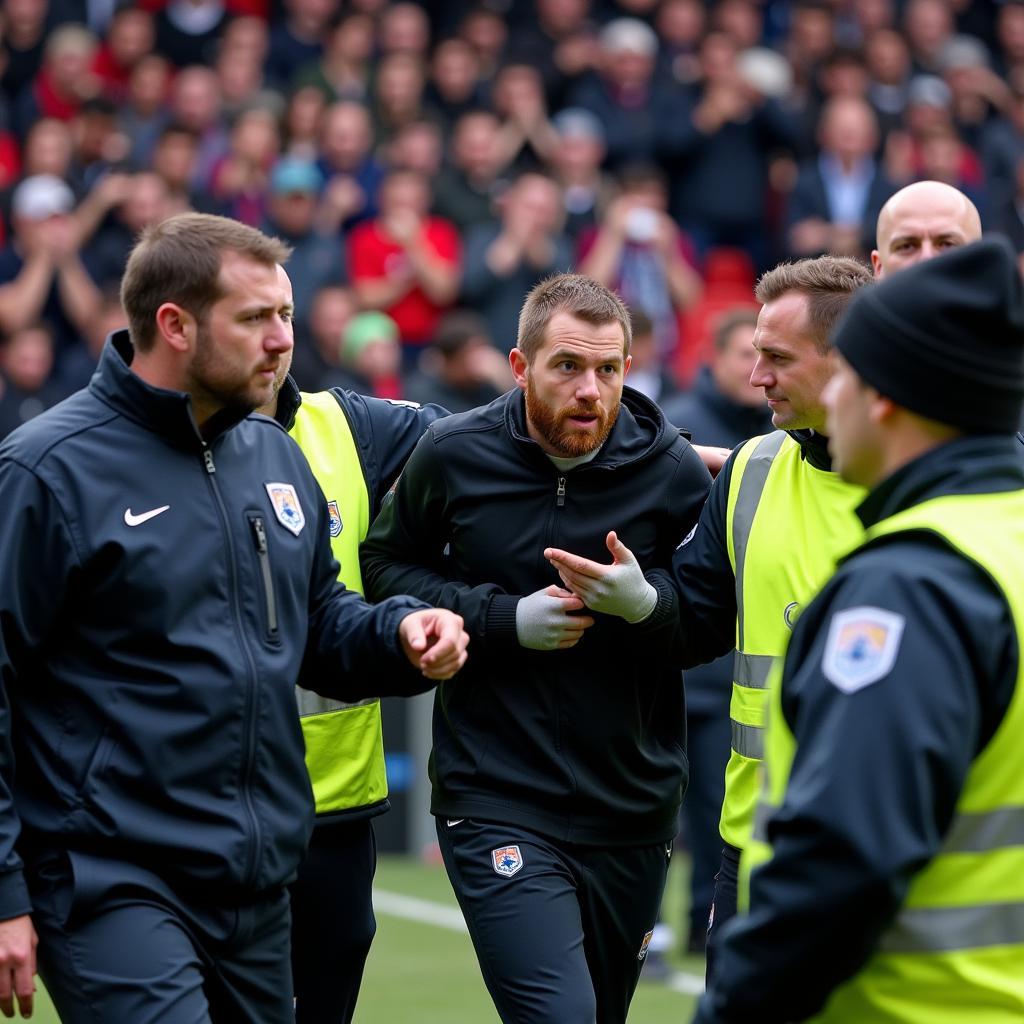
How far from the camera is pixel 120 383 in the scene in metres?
4.20

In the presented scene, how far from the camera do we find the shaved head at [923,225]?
583cm

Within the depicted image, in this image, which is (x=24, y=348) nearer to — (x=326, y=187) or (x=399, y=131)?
(x=326, y=187)

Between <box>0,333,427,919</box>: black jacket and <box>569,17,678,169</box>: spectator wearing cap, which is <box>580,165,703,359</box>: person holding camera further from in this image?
<box>0,333,427,919</box>: black jacket

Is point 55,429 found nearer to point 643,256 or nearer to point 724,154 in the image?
point 643,256

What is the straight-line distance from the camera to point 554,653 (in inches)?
199

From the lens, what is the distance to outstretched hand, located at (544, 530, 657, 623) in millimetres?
4691

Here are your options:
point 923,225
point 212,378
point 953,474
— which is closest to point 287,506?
point 212,378

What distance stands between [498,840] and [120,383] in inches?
63.6

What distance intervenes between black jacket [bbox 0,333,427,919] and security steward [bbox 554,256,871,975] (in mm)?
929

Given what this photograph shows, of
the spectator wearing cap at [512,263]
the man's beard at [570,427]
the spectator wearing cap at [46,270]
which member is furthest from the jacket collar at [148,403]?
the spectator wearing cap at [512,263]

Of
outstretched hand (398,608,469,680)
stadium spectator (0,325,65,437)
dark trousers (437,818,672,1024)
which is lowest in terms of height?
stadium spectator (0,325,65,437)

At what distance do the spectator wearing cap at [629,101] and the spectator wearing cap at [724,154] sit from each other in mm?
158

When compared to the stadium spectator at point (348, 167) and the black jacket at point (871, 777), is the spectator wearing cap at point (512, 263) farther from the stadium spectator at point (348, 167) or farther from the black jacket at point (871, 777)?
the black jacket at point (871, 777)

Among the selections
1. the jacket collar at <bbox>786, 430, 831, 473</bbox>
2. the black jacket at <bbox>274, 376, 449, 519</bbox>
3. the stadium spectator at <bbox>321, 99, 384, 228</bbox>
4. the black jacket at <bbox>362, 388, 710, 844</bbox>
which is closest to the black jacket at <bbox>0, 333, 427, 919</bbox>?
the black jacket at <bbox>362, 388, 710, 844</bbox>
